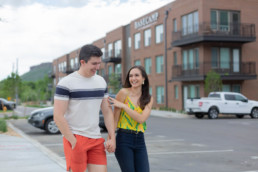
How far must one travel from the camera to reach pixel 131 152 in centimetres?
417

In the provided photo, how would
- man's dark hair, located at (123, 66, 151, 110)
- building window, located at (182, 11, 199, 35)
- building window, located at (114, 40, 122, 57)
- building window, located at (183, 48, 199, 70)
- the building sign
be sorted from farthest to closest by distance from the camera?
1. building window, located at (114, 40, 122, 57)
2. the building sign
3. building window, located at (183, 48, 199, 70)
4. building window, located at (182, 11, 199, 35)
5. man's dark hair, located at (123, 66, 151, 110)

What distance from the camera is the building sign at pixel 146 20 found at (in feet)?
128

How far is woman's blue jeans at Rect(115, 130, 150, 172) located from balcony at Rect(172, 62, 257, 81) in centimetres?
2645

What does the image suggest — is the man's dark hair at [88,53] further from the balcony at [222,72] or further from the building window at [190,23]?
the building window at [190,23]

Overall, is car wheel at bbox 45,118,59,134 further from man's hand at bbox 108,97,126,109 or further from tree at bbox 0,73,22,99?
tree at bbox 0,73,22,99

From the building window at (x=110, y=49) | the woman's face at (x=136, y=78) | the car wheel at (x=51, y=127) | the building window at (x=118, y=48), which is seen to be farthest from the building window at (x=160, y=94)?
the woman's face at (x=136, y=78)

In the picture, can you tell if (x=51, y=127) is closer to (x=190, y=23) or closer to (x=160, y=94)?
(x=190, y=23)

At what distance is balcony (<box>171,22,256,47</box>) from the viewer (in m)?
30.1

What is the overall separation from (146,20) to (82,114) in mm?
38372

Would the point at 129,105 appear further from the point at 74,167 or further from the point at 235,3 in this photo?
the point at 235,3

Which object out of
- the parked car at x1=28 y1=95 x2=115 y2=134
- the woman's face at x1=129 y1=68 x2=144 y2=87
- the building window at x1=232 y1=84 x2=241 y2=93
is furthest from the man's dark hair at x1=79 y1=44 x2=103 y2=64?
the building window at x1=232 y1=84 x2=241 y2=93

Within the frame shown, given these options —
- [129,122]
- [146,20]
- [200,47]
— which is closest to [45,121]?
[129,122]

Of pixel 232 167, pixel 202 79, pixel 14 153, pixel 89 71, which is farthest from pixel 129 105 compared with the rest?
pixel 202 79

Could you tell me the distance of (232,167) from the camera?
25.4ft
